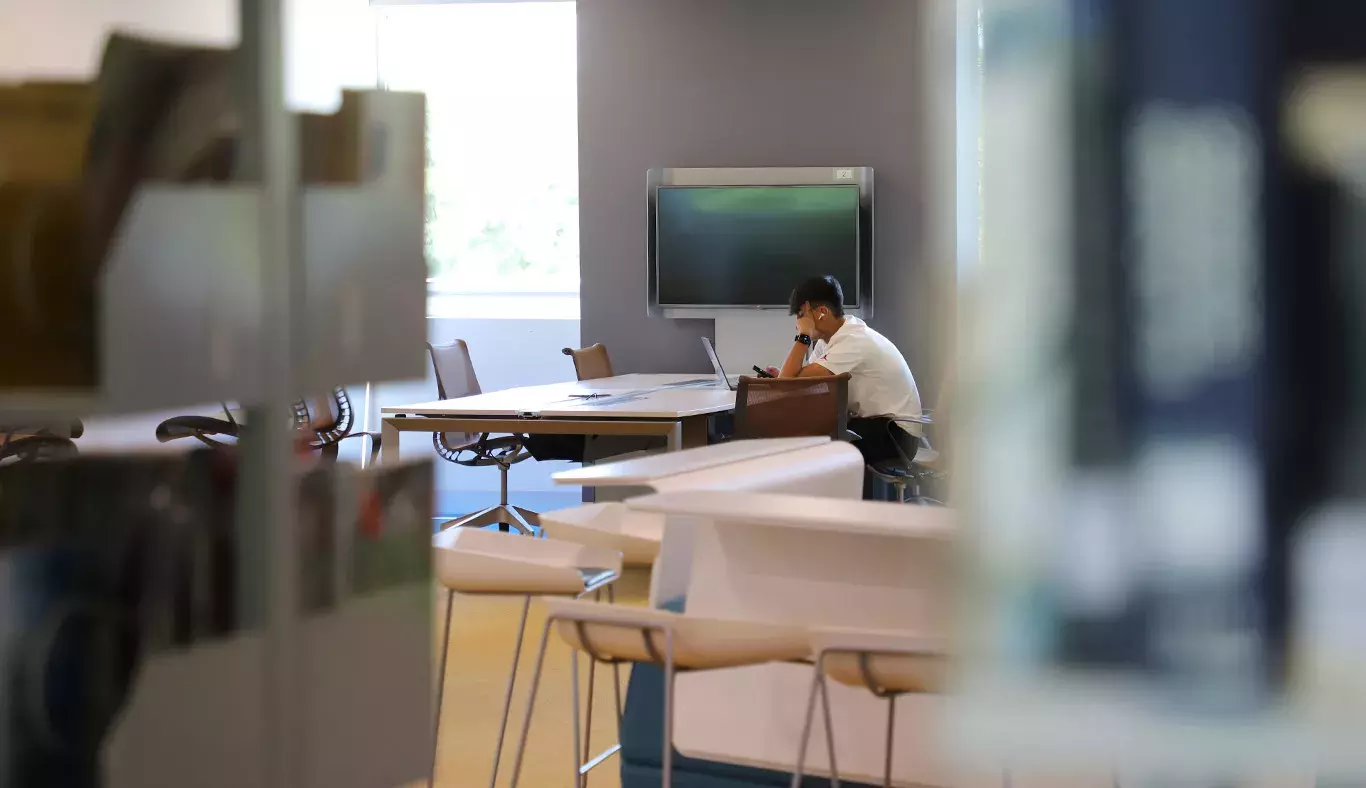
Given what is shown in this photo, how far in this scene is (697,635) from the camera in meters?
2.27

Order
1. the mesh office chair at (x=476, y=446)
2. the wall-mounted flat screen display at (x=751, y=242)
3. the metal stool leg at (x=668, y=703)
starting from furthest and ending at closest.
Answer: the wall-mounted flat screen display at (x=751, y=242)
the mesh office chair at (x=476, y=446)
the metal stool leg at (x=668, y=703)

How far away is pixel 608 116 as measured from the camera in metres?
8.00

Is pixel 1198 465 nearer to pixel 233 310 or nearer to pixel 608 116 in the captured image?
pixel 233 310

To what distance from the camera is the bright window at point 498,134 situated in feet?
29.0

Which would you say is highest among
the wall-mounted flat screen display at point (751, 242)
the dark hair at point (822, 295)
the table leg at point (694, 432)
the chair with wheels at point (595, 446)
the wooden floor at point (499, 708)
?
the wall-mounted flat screen display at point (751, 242)

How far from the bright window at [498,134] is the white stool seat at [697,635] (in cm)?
661

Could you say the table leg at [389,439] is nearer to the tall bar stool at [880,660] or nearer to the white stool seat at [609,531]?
the white stool seat at [609,531]

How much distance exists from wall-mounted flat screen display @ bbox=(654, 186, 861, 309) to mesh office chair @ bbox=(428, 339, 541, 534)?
→ 4.66ft

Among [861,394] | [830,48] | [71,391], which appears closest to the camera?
[71,391]

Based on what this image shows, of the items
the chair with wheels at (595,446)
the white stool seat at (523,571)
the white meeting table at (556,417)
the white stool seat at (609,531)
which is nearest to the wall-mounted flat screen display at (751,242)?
the chair with wheels at (595,446)

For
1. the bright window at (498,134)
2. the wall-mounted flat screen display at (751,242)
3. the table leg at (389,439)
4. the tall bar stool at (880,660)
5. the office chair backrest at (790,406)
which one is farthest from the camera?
the bright window at (498,134)

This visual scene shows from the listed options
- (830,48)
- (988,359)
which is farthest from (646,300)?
(988,359)

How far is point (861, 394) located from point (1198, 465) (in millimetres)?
4677

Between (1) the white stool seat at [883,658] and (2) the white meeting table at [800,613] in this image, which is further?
(2) the white meeting table at [800,613]
